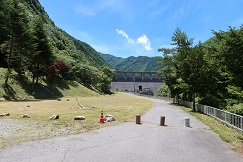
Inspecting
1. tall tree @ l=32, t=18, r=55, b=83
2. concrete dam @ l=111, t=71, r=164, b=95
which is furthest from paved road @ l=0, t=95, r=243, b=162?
concrete dam @ l=111, t=71, r=164, b=95

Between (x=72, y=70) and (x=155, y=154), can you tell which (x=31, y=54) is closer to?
(x=72, y=70)

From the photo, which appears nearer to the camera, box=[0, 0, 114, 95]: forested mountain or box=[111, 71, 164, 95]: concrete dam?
box=[0, 0, 114, 95]: forested mountain

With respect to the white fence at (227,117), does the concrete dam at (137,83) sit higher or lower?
higher

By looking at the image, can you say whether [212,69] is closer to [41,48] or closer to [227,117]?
[227,117]

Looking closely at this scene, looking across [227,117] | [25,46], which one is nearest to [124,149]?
[227,117]

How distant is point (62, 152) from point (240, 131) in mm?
10922

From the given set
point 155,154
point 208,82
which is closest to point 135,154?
point 155,154

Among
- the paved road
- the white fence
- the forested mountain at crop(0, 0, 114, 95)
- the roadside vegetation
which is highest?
the forested mountain at crop(0, 0, 114, 95)

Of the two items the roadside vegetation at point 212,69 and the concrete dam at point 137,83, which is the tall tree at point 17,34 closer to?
the roadside vegetation at point 212,69

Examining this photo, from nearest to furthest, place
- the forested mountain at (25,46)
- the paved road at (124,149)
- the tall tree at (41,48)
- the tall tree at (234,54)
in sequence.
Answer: the paved road at (124,149), the tall tree at (234,54), the forested mountain at (25,46), the tall tree at (41,48)

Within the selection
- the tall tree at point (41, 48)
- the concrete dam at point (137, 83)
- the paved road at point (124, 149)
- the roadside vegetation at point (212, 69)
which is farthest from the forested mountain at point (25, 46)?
the concrete dam at point (137, 83)

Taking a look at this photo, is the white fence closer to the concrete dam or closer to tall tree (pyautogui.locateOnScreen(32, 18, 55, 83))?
tall tree (pyautogui.locateOnScreen(32, 18, 55, 83))

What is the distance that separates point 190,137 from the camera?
12.2 m

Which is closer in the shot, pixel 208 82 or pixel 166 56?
pixel 208 82
